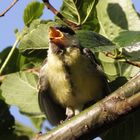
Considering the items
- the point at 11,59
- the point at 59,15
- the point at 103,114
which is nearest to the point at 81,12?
the point at 59,15

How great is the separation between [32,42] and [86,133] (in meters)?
0.61

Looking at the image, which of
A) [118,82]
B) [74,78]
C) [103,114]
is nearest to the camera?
[103,114]

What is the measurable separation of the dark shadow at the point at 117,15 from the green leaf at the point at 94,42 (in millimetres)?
380

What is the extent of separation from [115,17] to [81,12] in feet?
0.57

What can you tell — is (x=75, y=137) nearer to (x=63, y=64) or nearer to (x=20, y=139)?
(x=20, y=139)

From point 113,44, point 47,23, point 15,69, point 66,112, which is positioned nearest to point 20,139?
point 15,69

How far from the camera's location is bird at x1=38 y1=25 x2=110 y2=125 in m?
2.27

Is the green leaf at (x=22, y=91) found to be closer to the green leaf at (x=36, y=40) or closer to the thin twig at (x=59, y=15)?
the green leaf at (x=36, y=40)

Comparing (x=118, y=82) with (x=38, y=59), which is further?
(x=38, y=59)

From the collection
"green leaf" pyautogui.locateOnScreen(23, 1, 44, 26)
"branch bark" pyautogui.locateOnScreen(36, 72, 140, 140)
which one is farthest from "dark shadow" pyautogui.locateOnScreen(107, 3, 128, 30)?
"branch bark" pyautogui.locateOnScreen(36, 72, 140, 140)

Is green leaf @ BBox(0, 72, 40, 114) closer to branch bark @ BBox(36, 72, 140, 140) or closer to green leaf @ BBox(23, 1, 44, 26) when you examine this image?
green leaf @ BBox(23, 1, 44, 26)

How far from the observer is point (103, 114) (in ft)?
3.90

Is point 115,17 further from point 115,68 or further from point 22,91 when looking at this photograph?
point 22,91

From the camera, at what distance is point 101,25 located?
1742 millimetres
